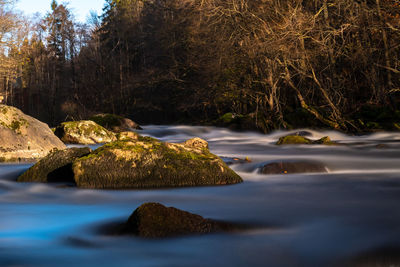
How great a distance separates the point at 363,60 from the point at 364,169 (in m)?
8.24

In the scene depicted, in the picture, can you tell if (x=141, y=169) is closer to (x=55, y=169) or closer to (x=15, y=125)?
(x=55, y=169)

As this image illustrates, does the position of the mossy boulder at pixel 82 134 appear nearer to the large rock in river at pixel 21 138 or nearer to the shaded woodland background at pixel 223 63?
the large rock in river at pixel 21 138

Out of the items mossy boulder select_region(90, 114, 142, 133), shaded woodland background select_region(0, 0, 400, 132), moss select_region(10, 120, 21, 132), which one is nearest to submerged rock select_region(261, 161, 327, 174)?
moss select_region(10, 120, 21, 132)

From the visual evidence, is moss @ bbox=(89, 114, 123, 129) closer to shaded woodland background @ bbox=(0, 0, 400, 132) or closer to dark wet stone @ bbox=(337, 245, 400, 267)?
shaded woodland background @ bbox=(0, 0, 400, 132)

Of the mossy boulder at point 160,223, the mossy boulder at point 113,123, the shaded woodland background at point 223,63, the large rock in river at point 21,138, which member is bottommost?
the mossy boulder at point 160,223

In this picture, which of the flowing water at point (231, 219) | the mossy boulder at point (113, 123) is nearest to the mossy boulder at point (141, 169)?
the flowing water at point (231, 219)

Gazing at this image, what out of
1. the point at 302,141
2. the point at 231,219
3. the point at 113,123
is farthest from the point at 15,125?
the point at 113,123

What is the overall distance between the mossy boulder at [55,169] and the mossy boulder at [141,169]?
1.96 ft

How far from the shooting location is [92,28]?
49.4 meters

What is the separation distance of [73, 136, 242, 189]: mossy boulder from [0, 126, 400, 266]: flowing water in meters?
0.22

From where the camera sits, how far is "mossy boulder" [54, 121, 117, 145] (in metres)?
13.7

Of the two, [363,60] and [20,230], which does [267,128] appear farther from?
[20,230]

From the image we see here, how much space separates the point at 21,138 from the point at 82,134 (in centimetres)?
536

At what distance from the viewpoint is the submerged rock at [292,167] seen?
702 cm
